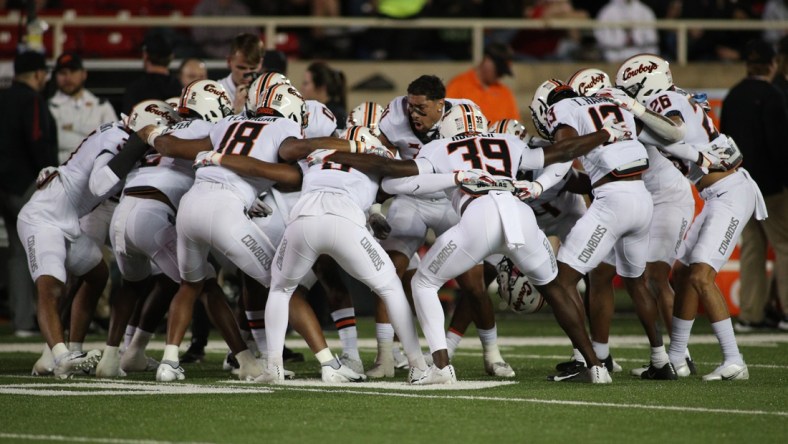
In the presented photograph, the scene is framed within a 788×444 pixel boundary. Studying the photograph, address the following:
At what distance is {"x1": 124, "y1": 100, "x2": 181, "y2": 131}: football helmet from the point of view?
827 cm

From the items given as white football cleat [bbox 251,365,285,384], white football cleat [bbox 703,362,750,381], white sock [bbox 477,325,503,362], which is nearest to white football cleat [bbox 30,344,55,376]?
white football cleat [bbox 251,365,285,384]

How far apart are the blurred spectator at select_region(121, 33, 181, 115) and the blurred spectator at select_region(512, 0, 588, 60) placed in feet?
19.7

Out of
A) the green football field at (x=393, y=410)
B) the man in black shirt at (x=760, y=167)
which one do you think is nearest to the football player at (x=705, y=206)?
the green football field at (x=393, y=410)

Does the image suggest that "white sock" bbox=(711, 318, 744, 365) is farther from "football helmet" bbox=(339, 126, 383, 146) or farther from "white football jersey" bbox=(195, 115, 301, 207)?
"white football jersey" bbox=(195, 115, 301, 207)

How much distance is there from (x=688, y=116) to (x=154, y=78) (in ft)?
15.3

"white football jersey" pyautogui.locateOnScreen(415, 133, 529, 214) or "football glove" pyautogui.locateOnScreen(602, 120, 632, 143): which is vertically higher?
"football glove" pyautogui.locateOnScreen(602, 120, 632, 143)

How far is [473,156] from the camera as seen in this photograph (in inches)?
282

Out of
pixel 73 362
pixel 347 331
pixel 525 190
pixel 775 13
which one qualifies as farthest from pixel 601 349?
pixel 775 13

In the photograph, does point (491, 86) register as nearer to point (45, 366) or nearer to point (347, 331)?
point (347, 331)

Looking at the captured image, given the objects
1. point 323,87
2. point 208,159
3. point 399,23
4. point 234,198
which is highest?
point 399,23

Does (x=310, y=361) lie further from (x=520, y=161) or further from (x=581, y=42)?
(x=581, y=42)

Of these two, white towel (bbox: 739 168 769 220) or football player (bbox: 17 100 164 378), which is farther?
white towel (bbox: 739 168 769 220)

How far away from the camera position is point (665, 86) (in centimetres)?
818

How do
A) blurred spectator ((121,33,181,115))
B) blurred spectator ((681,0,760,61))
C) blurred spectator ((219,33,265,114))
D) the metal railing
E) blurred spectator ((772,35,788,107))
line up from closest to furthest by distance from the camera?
blurred spectator ((219,33,265,114)) → blurred spectator ((121,33,181,115)) → blurred spectator ((772,35,788,107)) → the metal railing → blurred spectator ((681,0,760,61))
